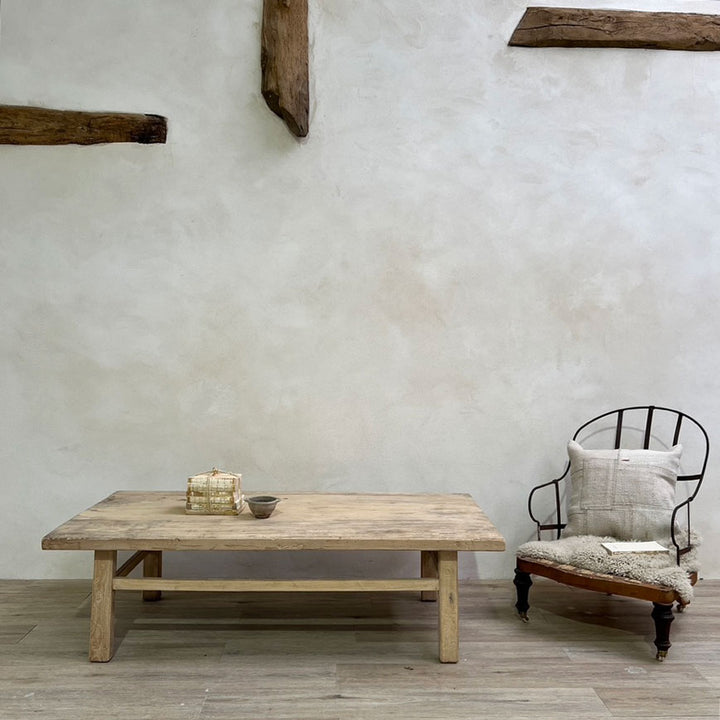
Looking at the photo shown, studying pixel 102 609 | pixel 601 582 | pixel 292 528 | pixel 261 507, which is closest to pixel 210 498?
pixel 261 507

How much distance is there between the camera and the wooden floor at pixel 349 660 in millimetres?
2471

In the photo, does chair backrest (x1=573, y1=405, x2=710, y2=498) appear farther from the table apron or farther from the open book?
the table apron

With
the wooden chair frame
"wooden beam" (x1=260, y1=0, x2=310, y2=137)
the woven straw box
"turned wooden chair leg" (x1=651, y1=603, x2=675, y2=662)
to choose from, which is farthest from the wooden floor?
"wooden beam" (x1=260, y1=0, x2=310, y2=137)

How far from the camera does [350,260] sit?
12.9ft

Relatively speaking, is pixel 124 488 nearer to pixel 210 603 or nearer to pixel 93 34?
pixel 210 603

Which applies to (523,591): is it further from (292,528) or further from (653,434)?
(653,434)

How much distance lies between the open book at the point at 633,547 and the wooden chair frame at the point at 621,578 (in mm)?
75

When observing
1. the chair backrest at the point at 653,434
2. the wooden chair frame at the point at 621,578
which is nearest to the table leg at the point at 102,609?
the wooden chair frame at the point at 621,578

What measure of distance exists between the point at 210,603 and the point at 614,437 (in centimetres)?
227

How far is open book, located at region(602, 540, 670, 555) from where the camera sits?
3.17 m

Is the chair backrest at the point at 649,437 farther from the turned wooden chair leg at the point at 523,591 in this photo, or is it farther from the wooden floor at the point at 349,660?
the turned wooden chair leg at the point at 523,591

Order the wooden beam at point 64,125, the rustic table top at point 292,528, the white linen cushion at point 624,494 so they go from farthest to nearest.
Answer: the wooden beam at point 64,125, the white linen cushion at point 624,494, the rustic table top at point 292,528

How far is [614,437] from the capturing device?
3967 mm

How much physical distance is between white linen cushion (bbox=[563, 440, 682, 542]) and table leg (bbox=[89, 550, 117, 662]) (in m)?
2.13
